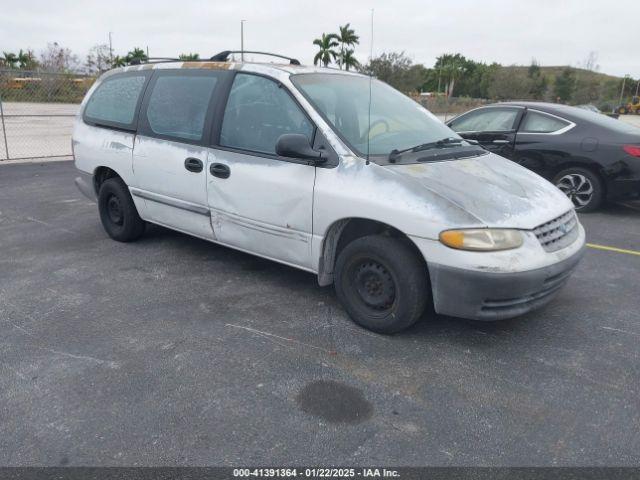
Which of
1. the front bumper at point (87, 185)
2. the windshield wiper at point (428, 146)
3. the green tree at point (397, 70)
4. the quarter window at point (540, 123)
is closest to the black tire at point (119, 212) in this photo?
the front bumper at point (87, 185)

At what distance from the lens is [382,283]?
3457mm

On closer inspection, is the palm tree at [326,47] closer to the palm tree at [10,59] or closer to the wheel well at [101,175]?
the palm tree at [10,59]

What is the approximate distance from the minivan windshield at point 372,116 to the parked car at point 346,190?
0.05ft

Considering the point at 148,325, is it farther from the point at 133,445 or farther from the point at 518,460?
the point at 518,460

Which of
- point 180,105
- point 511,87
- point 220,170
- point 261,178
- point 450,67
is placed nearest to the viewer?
point 261,178

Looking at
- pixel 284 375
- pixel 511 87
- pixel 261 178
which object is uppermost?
pixel 511 87

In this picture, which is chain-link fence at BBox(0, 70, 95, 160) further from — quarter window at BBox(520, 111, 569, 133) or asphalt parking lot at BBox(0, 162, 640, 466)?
quarter window at BBox(520, 111, 569, 133)

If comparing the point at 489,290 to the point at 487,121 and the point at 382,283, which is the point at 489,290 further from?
the point at 487,121

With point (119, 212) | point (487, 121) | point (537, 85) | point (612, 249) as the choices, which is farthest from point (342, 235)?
point (537, 85)

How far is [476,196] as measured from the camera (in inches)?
129

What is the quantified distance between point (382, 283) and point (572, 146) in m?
4.81

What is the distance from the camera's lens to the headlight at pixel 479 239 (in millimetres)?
3064

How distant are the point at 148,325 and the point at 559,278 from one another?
2.74m

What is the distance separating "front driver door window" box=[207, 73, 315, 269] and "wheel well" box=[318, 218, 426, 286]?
5.0 inches
